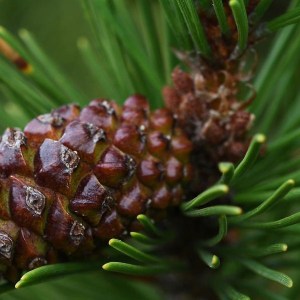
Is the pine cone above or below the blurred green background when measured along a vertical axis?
above

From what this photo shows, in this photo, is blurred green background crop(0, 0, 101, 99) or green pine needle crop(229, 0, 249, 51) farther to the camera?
blurred green background crop(0, 0, 101, 99)

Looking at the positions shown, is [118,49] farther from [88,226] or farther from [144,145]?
[88,226]

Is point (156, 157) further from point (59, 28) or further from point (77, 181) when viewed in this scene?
point (59, 28)

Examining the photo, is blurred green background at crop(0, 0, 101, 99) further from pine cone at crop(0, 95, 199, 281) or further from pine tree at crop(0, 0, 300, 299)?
pine cone at crop(0, 95, 199, 281)

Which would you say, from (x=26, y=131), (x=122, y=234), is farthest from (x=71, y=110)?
(x=122, y=234)

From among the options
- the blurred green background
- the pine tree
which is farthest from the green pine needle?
the blurred green background

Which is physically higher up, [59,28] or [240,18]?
[240,18]

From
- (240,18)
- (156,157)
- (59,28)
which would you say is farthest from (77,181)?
(59,28)

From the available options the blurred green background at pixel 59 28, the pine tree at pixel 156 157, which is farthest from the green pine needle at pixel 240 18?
the blurred green background at pixel 59 28

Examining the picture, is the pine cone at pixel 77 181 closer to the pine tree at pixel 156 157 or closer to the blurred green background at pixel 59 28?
the pine tree at pixel 156 157

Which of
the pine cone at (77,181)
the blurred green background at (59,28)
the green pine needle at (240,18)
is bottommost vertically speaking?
the blurred green background at (59,28)
